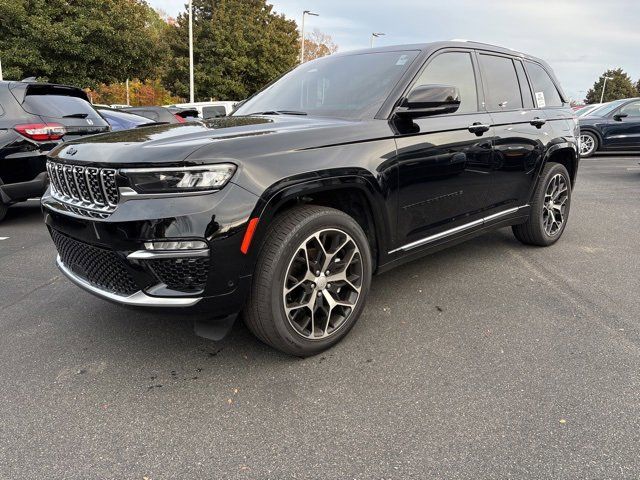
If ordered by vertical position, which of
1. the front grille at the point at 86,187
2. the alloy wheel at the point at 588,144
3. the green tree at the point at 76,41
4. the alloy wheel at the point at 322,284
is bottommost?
the alloy wheel at the point at 322,284

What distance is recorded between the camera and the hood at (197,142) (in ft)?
7.56

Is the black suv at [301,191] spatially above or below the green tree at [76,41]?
below

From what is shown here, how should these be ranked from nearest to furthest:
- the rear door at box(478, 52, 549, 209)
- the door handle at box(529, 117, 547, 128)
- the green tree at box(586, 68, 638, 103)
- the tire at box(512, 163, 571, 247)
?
the rear door at box(478, 52, 549, 209) < the door handle at box(529, 117, 547, 128) < the tire at box(512, 163, 571, 247) < the green tree at box(586, 68, 638, 103)

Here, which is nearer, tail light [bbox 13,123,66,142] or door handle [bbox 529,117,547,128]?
door handle [bbox 529,117,547,128]

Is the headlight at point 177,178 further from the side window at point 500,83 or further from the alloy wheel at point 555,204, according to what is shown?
the alloy wheel at point 555,204

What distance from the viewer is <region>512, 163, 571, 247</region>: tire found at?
461cm

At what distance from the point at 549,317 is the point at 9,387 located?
3246mm

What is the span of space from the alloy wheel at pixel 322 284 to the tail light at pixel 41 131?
4.57 metres

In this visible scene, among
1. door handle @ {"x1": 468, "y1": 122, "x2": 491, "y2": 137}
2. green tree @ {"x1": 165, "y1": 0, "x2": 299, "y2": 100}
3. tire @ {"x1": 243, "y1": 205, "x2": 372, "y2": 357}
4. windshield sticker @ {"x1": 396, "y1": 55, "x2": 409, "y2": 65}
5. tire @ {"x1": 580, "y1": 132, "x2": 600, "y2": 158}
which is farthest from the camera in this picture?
green tree @ {"x1": 165, "y1": 0, "x2": 299, "y2": 100}

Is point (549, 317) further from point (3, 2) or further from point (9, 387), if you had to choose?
point (3, 2)

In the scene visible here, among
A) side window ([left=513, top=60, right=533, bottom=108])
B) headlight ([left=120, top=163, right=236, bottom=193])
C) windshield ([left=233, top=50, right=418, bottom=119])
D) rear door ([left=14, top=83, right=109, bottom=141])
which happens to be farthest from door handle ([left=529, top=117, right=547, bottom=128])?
rear door ([left=14, top=83, right=109, bottom=141])

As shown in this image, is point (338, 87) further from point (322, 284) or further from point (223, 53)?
point (223, 53)

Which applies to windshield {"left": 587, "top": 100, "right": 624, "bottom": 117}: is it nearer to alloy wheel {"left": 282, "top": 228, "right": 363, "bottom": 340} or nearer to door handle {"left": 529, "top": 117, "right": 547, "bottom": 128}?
door handle {"left": 529, "top": 117, "right": 547, "bottom": 128}

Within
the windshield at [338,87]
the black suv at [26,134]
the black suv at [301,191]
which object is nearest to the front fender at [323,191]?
the black suv at [301,191]
